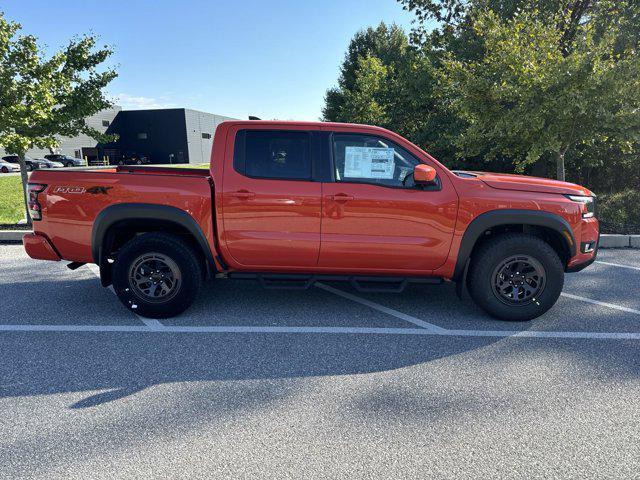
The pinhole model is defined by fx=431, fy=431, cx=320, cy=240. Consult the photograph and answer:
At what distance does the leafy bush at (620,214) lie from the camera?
8445 mm

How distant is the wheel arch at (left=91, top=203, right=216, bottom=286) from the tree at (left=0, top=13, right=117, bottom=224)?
5627mm

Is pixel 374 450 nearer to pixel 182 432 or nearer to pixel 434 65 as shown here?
pixel 182 432

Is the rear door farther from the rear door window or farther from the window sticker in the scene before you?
the window sticker

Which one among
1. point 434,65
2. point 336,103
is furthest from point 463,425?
point 336,103

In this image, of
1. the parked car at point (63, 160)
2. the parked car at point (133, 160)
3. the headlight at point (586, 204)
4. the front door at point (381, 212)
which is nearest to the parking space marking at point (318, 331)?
the front door at point (381, 212)

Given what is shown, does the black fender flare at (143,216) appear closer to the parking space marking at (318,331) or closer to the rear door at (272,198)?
the rear door at (272,198)

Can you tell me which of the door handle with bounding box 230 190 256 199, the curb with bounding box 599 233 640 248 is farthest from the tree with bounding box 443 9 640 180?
the door handle with bounding box 230 190 256 199

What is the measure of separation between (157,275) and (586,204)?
420 centimetres

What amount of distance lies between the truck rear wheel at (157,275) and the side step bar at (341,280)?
0.43 metres

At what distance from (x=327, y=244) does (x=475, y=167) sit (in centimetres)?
1369

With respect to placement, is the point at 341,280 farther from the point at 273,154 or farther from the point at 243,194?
the point at 273,154

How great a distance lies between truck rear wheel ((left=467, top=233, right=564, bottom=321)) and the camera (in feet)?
13.2

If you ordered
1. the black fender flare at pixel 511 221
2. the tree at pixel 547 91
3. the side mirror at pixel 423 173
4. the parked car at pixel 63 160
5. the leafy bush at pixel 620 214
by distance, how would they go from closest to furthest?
the side mirror at pixel 423 173 < the black fender flare at pixel 511 221 < the tree at pixel 547 91 < the leafy bush at pixel 620 214 < the parked car at pixel 63 160

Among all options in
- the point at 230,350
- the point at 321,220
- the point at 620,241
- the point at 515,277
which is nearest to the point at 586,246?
the point at 515,277
